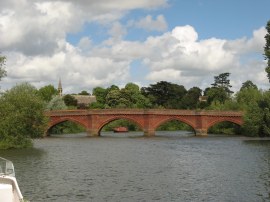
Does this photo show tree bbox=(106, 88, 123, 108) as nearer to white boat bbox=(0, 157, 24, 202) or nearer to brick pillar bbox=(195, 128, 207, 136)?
brick pillar bbox=(195, 128, 207, 136)

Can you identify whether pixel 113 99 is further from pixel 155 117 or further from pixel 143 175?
pixel 143 175

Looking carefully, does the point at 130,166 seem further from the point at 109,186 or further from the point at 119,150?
the point at 119,150

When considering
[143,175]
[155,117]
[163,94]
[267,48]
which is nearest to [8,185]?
[143,175]

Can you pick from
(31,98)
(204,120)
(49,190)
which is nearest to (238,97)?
(204,120)

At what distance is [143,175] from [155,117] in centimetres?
4675

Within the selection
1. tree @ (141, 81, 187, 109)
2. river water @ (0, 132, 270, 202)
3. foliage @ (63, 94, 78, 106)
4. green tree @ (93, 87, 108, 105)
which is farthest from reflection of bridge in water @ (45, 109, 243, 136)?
foliage @ (63, 94, 78, 106)

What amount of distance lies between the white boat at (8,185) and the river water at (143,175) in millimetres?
7831

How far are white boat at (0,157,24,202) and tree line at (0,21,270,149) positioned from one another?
32.1 m

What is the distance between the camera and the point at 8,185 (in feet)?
48.7

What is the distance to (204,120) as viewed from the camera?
7681 centimetres

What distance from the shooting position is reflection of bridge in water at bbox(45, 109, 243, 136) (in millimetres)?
76688

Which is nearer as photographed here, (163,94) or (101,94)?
(163,94)

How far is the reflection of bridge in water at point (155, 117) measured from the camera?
252 feet

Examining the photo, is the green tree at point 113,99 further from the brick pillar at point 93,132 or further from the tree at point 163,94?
the brick pillar at point 93,132
